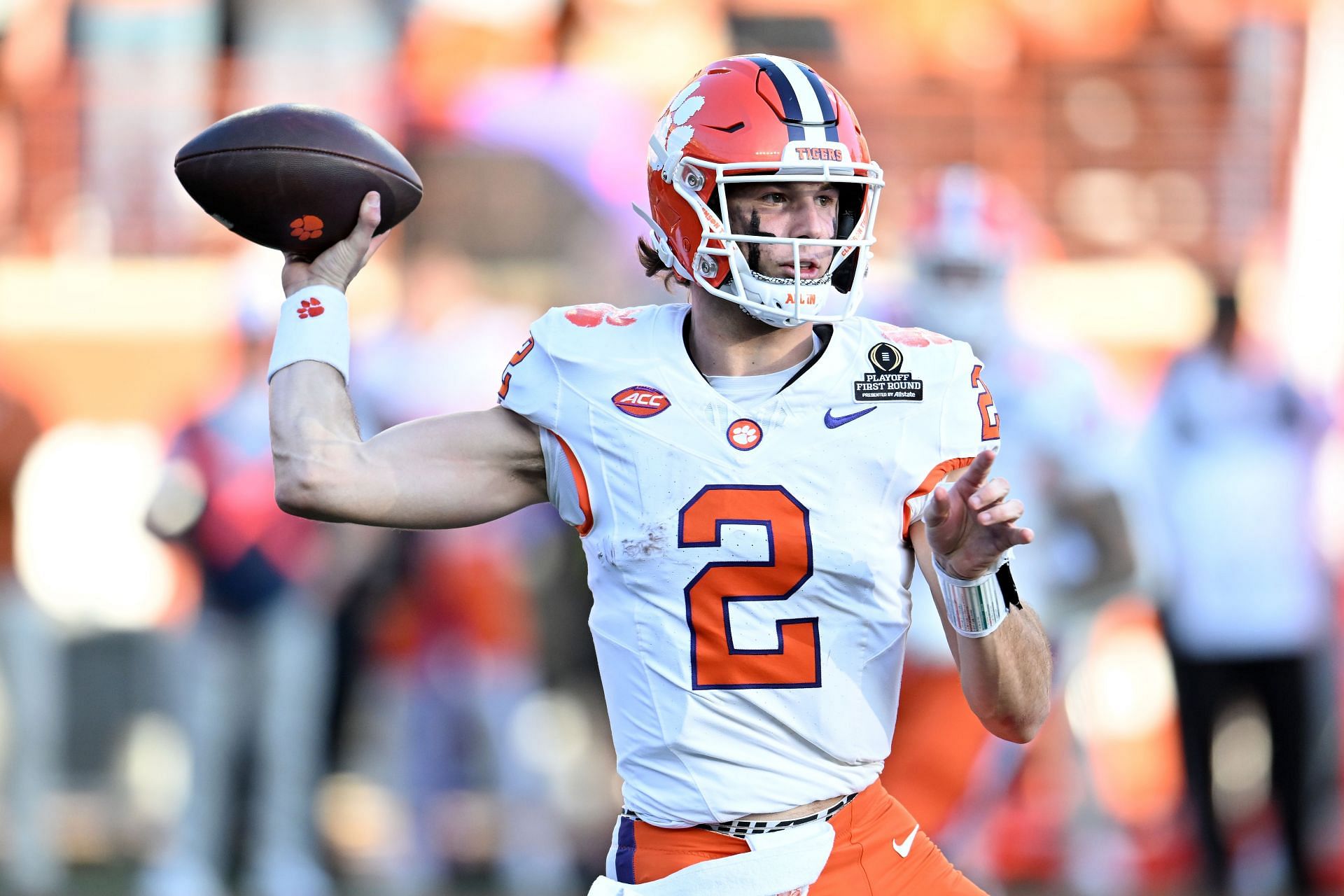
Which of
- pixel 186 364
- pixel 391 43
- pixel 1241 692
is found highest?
pixel 391 43

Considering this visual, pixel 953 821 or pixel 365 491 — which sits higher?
pixel 365 491

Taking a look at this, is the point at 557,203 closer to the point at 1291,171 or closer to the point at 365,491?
the point at 1291,171

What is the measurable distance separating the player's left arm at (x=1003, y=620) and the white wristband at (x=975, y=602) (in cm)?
1

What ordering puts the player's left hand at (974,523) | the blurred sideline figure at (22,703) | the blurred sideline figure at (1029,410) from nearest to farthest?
the player's left hand at (974,523) < the blurred sideline figure at (1029,410) < the blurred sideline figure at (22,703)

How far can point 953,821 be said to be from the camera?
4777 mm

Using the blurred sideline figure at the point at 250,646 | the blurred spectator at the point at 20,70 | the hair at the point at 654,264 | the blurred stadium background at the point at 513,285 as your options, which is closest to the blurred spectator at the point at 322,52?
the blurred stadium background at the point at 513,285

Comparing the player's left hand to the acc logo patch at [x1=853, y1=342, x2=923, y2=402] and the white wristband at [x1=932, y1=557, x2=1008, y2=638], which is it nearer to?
the white wristband at [x1=932, y1=557, x2=1008, y2=638]

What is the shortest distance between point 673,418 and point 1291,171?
7677 millimetres

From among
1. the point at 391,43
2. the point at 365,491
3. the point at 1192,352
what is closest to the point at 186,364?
the point at 391,43

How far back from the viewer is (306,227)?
9.16 feet

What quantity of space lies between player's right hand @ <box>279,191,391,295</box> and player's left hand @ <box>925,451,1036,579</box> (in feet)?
3.21

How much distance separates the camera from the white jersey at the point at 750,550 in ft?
8.45

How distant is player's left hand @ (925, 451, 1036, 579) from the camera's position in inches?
94.7

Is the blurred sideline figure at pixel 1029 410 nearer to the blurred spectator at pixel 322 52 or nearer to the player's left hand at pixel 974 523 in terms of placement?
the player's left hand at pixel 974 523
